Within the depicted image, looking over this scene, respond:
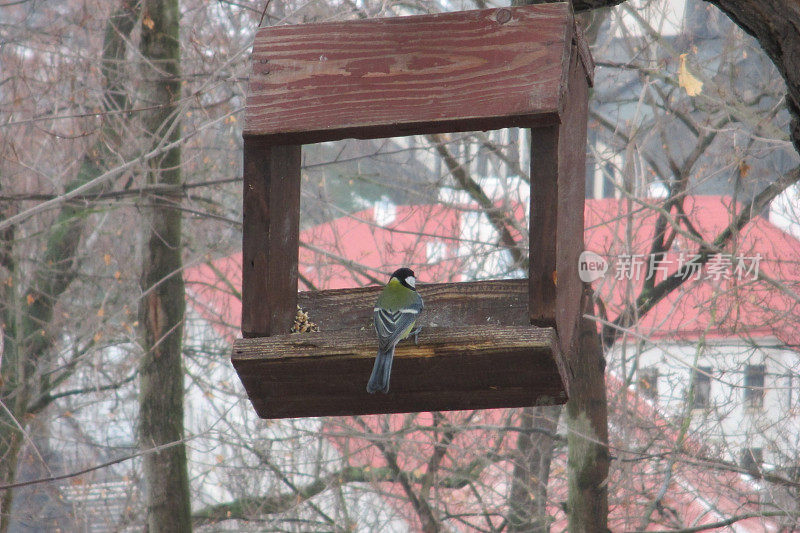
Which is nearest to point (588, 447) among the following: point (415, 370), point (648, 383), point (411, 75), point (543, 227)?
point (648, 383)

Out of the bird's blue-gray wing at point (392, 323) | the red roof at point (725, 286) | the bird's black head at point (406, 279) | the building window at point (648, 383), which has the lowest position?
the bird's blue-gray wing at point (392, 323)

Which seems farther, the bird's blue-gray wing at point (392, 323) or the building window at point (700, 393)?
the building window at point (700, 393)

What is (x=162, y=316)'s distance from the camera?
21.8 ft

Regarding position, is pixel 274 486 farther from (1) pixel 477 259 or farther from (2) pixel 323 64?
(2) pixel 323 64

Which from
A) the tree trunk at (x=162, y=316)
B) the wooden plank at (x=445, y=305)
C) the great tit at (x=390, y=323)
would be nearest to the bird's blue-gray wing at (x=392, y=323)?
the great tit at (x=390, y=323)

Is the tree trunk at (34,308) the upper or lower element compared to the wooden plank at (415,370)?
upper

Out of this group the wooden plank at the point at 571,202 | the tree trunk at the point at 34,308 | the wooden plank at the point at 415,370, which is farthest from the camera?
the tree trunk at the point at 34,308

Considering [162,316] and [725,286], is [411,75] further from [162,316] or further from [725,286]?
[725,286]

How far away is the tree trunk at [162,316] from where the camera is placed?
21.2ft

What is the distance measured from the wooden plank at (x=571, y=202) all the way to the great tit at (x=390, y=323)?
45 centimetres

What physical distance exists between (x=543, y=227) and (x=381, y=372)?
621 millimetres

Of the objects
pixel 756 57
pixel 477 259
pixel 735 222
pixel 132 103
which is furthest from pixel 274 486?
pixel 756 57

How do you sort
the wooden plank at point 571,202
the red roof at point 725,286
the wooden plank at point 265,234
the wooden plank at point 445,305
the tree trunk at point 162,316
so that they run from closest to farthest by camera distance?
the wooden plank at point 571,202, the wooden plank at point 265,234, the wooden plank at point 445,305, the tree trunk at point 162,316, the red roof at point 725,286

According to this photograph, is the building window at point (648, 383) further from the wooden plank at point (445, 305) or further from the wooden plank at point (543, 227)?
the wooden plank at point (543, 227)
